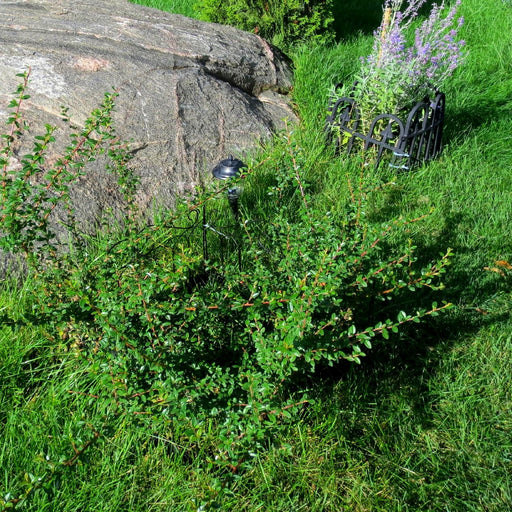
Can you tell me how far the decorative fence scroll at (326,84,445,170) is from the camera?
375 centimetres

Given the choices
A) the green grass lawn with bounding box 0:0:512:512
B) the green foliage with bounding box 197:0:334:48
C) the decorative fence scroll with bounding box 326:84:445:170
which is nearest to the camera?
the green grass lawn with bounding box 0:0:512:512

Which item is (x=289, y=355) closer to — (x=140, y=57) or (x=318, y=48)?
(x=140, y=57)

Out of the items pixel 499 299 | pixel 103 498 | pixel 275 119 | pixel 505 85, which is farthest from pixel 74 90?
pixel 505 85

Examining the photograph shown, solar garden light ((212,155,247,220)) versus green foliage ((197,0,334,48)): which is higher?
green foliage ((197,0,334,48))

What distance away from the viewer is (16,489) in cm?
190

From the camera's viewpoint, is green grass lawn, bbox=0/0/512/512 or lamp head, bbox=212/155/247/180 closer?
green grass lawn, bbox=0/0/512/512

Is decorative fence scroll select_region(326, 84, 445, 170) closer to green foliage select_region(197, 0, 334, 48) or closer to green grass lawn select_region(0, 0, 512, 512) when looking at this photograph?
green grass lawn select_region(0, 0, 512, 512)

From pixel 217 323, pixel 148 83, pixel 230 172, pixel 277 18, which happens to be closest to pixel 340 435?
pixel 217 323

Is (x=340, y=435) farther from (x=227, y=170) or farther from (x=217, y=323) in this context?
(x=227, y=170)

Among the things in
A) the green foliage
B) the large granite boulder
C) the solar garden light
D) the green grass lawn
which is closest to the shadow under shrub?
the green grass lawn

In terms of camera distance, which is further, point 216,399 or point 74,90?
point 74,90

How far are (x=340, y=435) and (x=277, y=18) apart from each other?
503 centimetres

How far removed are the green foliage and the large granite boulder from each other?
0.94 meters

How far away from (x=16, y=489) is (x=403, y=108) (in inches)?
149
